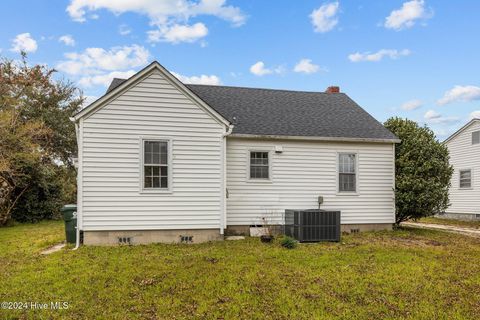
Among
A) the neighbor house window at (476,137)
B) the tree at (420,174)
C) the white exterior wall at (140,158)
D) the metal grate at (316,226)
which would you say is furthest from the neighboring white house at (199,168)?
the neighbor house window at (476,137)

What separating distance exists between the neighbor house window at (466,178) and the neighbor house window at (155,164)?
18.0 meters

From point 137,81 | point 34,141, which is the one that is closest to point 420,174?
point 137,81

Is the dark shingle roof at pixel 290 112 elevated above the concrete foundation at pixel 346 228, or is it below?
above

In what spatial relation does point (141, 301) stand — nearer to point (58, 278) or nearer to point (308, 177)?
point (58, 278)

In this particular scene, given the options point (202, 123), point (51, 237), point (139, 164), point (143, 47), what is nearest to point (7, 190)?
point (51, 237)

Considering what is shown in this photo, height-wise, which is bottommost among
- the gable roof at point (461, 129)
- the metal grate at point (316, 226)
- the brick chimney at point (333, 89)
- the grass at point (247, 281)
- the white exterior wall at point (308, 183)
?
the grass at point (247, 281)

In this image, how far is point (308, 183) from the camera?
41.6 feet

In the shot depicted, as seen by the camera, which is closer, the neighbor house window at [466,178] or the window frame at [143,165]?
the window frame at [143,165]

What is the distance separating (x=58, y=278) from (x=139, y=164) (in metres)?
4.16

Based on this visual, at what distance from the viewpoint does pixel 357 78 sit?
17094mm

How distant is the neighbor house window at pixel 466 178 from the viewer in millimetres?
20064

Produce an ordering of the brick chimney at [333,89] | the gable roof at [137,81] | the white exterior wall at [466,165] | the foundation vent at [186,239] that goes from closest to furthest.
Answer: the gable roof at [137,81] → the foundation vent at [186,239] → the brick chimney at [333,89] → the white exterior wall at [466,165]

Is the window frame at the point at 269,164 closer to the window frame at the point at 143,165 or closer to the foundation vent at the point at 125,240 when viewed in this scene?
Answer: the window frame at the point at 143,165

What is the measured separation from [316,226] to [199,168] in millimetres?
4082
